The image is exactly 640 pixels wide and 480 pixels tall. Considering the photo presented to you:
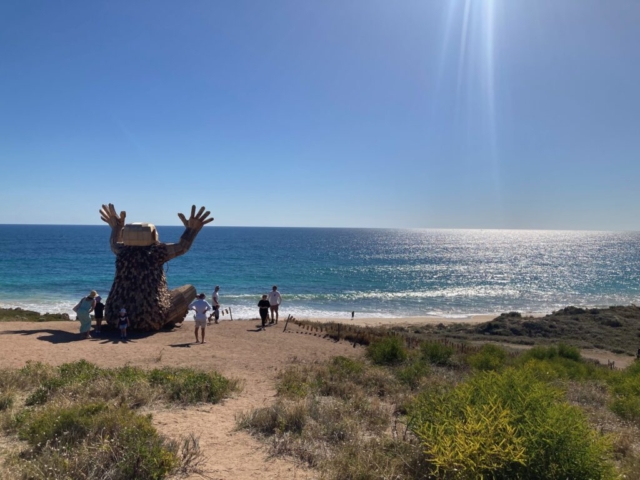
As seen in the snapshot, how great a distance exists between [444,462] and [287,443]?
2201 mm

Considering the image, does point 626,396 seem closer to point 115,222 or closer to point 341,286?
point 115,222

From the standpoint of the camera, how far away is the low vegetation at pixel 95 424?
3.86m

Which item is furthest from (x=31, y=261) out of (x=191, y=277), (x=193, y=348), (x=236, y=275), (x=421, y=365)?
(x=421, y=365)

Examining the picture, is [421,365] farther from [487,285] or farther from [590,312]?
[487,285]

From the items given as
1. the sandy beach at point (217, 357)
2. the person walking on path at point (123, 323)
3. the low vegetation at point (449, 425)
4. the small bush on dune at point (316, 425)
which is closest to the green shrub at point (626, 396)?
the low vegetation at point (449, 425)

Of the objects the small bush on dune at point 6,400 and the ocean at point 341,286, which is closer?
the small bush on dune at point 6,400

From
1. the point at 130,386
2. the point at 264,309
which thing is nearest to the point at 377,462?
the point at 130,386

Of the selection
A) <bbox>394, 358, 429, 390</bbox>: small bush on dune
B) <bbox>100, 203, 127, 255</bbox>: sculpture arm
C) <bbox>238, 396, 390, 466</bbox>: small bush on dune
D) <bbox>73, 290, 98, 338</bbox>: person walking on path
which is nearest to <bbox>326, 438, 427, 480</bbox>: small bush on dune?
<bbox>238, 396, 390, 466</bbox>: small bush on dune

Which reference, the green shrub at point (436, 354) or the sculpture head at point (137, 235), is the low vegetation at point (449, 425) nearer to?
the green shrub at point (436, 354)

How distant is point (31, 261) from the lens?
52.4m

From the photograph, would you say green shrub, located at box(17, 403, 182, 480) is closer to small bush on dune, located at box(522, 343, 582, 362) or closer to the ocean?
small bush on dune, located at box(522, 343, 582, 362)

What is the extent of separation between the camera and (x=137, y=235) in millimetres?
13250

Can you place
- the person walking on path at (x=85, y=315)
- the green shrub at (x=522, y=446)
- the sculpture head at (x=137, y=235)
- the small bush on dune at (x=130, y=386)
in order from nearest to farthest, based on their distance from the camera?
the green shrub at (x=522, y=446), the small bush on dune at (x=130, y=386), the person walking on path at (x=85, y=315), the sculpture head at (x=137, y=235)

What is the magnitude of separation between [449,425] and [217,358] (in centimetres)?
746
